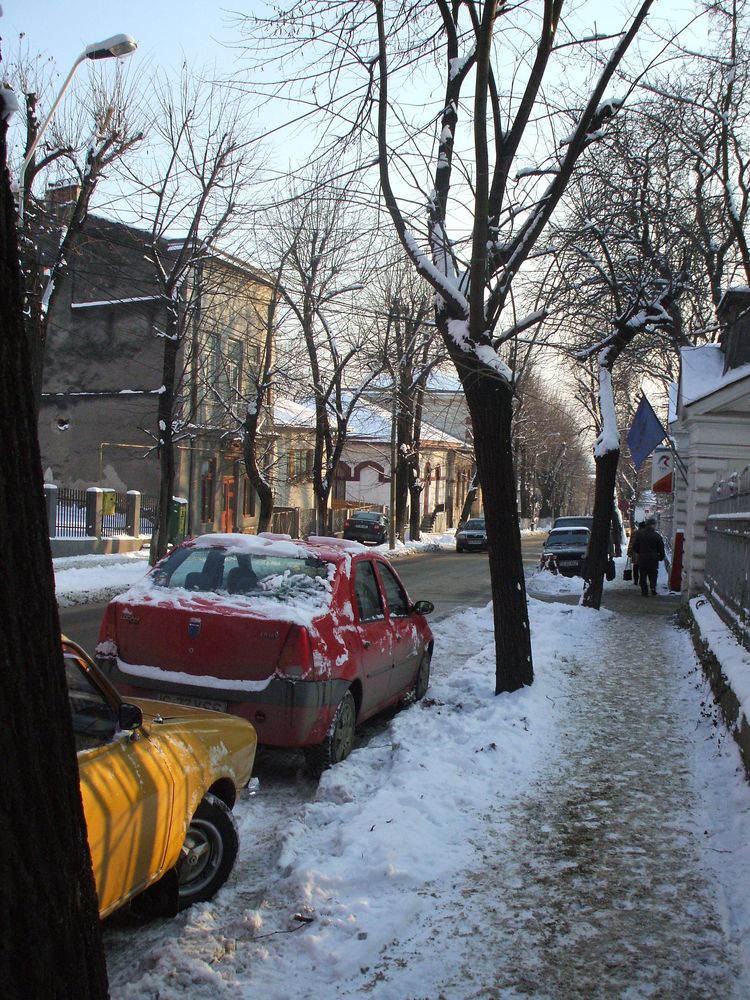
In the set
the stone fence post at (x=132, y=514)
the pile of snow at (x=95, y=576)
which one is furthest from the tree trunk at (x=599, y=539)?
the stone fence post at (x=132, y=514)

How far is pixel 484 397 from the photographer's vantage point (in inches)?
348

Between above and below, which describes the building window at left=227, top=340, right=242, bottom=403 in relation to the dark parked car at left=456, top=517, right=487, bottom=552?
above

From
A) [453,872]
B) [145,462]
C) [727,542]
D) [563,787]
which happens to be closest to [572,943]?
[453,872]

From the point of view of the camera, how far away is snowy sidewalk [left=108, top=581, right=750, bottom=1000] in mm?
3533

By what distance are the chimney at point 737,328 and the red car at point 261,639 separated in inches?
378

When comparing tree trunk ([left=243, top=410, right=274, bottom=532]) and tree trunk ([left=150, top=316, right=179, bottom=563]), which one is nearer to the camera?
tree trunk ([left=150, top=316, right=179, bottom=563])

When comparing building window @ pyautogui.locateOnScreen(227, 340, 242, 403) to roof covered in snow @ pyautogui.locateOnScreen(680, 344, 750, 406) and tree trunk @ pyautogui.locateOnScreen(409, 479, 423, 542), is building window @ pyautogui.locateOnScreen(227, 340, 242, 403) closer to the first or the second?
tree trunk @ pyautogui.locateOnScreen(409, 479, 423, 542)

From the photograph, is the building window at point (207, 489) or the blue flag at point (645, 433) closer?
the blue flag at point (645, 433)

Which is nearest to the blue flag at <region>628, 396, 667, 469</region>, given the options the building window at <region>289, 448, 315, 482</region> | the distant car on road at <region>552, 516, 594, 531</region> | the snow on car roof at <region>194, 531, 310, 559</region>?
the snow on car roof at <region>194, 531, 310, 559</region>

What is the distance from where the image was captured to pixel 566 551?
98.8 feet

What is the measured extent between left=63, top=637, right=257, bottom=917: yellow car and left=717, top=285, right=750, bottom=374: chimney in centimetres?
1198

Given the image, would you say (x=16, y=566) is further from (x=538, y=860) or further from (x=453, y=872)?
(x=538, y=860)

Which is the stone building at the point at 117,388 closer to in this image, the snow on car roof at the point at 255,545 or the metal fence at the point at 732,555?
the metal fence at the point at 732,555

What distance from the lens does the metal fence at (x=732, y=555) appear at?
7.86m
